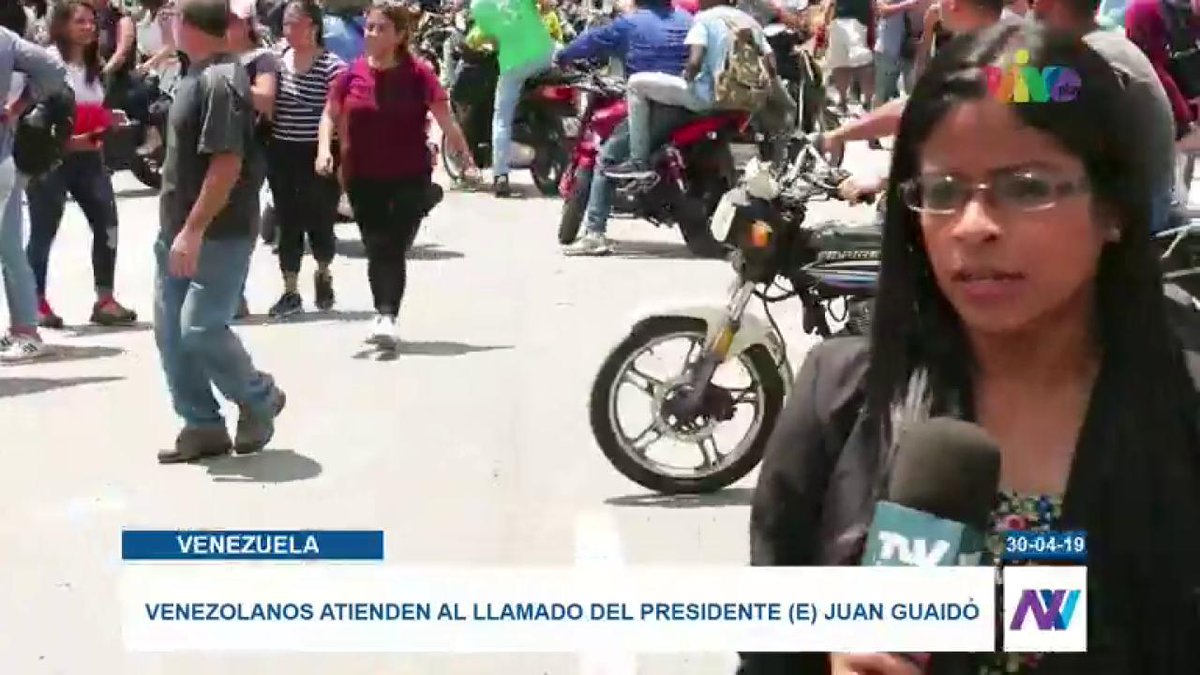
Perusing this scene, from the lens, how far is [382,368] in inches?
344

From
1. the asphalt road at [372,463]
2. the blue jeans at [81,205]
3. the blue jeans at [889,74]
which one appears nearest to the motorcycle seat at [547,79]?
the asphalt road at [372,463]

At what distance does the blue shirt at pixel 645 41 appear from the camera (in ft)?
39.6

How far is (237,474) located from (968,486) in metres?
5.36

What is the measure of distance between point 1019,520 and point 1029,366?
18cm

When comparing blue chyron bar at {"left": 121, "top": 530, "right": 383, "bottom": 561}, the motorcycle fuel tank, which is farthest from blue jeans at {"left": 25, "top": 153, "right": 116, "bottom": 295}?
blue chyron bar at {"left": 121, "top": 530, "right": 383, "bottom": 561}

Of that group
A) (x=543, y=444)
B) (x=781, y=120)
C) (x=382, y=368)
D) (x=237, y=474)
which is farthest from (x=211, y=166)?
(x=781, y=120)

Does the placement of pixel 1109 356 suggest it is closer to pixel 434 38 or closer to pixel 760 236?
pixel 760 236

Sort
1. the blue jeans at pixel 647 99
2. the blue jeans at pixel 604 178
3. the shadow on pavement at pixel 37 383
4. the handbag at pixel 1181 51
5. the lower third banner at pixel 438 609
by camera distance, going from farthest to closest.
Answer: the blue jeans at pixel 604 178, the blue jeans at pixel 647 99, the shadow on pavement at pixel 37 383, the handbag at pixel 1181 51, the lower third banner at pixel 438 609

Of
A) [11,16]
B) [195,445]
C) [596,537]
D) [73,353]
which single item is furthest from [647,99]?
[596,537]

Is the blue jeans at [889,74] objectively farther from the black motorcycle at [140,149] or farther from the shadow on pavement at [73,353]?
the shadow on pavement at [73,353]

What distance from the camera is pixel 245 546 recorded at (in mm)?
2854

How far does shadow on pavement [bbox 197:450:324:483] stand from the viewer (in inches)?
271

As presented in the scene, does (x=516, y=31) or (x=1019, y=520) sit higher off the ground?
(x=516, y=31)

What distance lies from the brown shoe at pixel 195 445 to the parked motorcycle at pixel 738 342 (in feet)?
4.89
